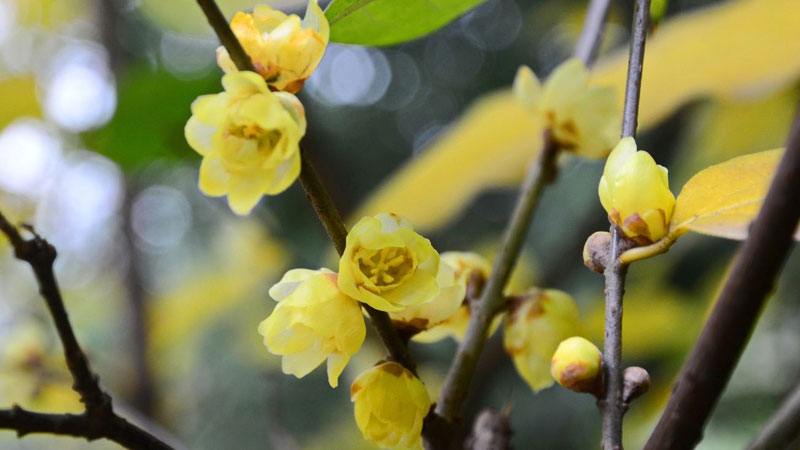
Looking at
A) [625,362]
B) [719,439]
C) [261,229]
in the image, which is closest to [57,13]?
[261,229]

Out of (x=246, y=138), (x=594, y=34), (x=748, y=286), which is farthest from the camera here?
(x=594, y=34)

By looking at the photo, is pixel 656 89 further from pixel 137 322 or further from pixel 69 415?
pixel 137 322

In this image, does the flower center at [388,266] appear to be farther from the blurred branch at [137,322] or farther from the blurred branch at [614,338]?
the blurred branch at [137,322]

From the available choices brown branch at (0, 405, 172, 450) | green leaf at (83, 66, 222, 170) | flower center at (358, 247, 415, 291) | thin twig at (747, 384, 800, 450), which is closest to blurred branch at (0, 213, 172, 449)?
brown branch at (0, 405, 172, 450)

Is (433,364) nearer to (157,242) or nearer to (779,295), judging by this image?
(779,295)

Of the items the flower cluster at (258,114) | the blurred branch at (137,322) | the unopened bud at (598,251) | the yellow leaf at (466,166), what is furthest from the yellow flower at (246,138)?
the blurred branch at (137,322)

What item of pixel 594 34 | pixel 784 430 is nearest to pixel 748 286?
pixel 784 430
